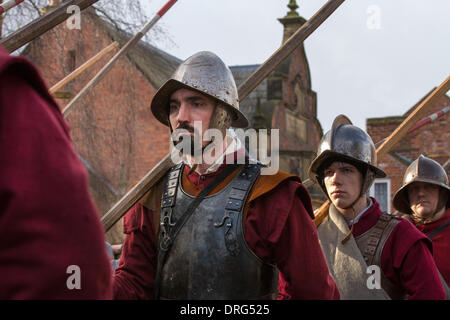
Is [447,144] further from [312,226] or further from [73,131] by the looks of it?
[312,226]

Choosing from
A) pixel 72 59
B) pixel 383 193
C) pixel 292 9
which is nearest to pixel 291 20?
pixel 292 9

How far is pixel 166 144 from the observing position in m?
17.5

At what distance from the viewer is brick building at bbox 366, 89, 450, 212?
17.6 m

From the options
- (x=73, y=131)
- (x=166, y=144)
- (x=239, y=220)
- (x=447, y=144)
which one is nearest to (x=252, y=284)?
(x=239, y=220)

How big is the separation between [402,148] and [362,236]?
15232 millimetres

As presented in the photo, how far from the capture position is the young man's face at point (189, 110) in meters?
2.80

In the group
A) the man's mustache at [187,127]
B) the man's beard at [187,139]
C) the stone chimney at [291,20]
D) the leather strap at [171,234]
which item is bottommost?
the leather strap at [171,234]

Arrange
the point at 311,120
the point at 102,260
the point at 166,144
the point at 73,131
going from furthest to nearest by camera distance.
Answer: the point at 311,120, the point at 166,144, the point at 73,131, the point at 102,260

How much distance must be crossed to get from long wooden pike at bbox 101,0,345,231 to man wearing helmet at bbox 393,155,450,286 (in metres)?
1.95

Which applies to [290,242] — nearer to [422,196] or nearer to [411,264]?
[411,264]

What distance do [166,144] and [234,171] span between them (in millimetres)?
14767

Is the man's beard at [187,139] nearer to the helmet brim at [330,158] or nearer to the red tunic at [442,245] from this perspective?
the helmet brim at [330,158]
